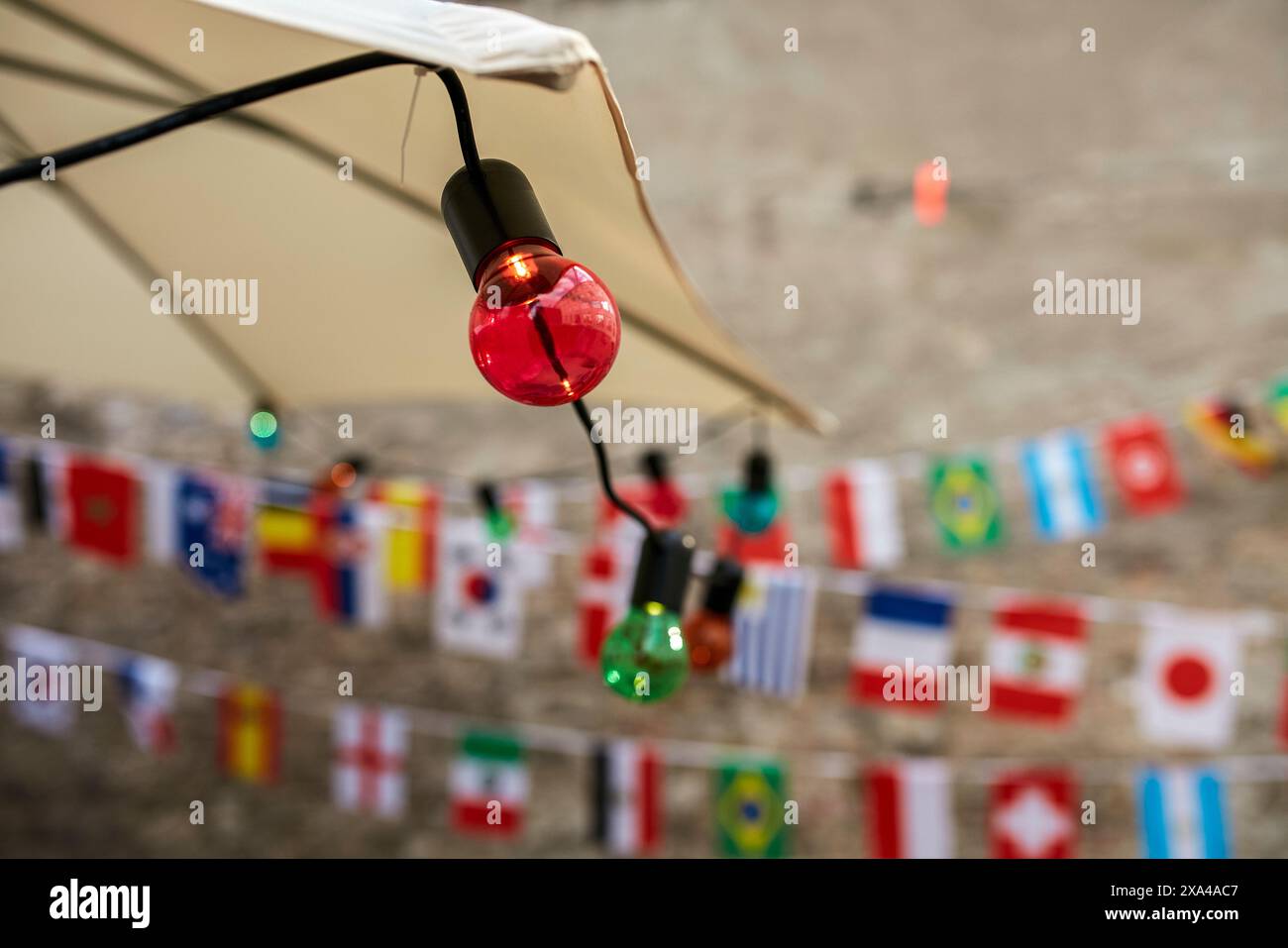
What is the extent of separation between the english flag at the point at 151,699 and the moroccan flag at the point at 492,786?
1119 mm

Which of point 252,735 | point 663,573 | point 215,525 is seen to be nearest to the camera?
point 663,573

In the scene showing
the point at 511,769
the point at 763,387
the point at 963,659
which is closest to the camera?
the point at 763,387

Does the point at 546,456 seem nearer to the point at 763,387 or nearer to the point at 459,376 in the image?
the point at 459,376

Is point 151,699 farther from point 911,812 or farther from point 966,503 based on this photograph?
point 966,503

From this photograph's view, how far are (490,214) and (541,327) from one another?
0.17 meters

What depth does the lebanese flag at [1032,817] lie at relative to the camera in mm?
3607

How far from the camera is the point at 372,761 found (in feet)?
13.3

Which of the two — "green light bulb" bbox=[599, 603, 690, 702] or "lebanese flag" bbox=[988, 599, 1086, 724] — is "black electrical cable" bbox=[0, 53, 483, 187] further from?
"lebanese flag" bbox=[988, 599, 1086, 724]

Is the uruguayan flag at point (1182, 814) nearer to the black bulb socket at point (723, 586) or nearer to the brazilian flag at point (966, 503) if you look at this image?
the brazilian flag at point (966, 503)

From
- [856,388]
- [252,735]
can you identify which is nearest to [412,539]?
[252,735]

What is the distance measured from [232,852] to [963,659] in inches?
106

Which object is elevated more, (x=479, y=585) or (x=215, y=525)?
(x=215, y=525)
